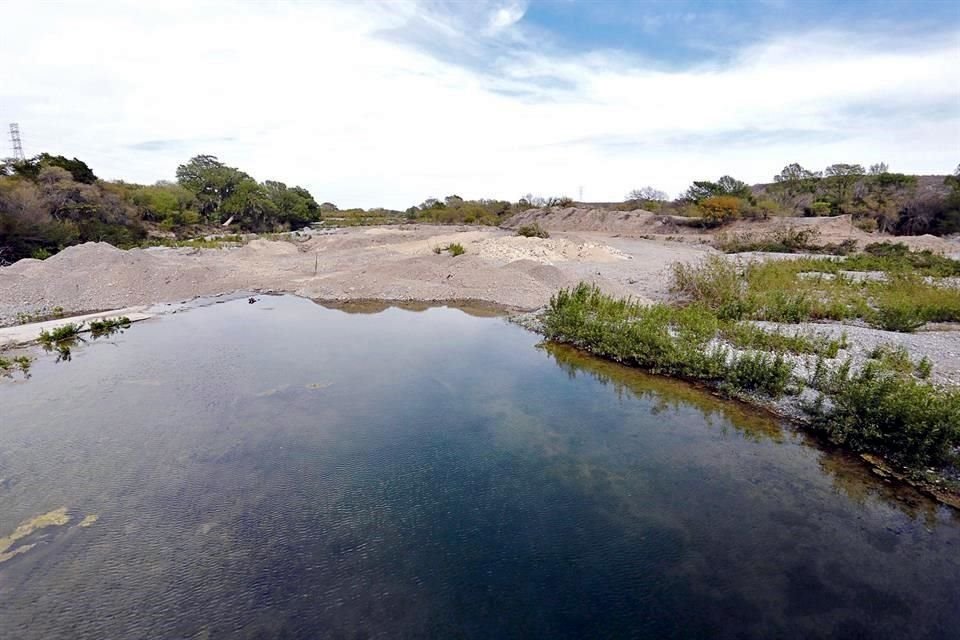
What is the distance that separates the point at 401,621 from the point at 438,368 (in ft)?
18.4

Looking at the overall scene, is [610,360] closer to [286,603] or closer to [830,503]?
[830,503]

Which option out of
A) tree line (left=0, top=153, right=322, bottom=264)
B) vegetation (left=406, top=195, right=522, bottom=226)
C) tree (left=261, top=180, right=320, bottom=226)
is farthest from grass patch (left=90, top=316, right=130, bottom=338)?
vegetation (left=406, top=195, right=522, bottom=226)

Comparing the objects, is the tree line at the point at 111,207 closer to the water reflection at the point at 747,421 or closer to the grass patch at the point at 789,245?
the water reflection at the point at 747,421

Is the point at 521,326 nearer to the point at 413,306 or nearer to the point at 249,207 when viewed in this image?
the point at 413,306

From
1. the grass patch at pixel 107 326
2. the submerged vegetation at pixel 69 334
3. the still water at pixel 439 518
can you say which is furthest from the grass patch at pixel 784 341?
the grass patch at pixel 107 326

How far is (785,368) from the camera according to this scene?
7.10 meters

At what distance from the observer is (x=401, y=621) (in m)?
3.49

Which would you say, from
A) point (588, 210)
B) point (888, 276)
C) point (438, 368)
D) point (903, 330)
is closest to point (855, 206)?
point (588, 210)

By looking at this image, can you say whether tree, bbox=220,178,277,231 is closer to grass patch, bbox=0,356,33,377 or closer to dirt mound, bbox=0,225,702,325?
dirt mound, bbox=0,225,702,325

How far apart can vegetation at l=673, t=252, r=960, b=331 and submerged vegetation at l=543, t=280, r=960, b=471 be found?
306 mm

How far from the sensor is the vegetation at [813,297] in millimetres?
10531

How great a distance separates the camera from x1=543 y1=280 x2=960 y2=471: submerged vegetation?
17.4 feet

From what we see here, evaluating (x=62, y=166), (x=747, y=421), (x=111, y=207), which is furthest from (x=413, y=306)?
(x=62, y=166)

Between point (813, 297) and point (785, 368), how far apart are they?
577 cm
